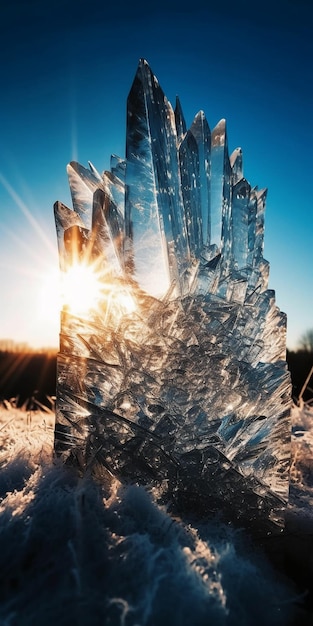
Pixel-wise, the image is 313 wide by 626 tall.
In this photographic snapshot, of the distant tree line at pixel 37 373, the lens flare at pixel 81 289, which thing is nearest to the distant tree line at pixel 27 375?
the distant tree line at pixel 37 373

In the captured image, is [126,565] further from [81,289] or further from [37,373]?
[37,373]

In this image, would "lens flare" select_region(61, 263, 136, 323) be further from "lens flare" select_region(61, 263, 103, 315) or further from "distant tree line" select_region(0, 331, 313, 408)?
"distant tree line" select_region(0, 331, 313, 408)

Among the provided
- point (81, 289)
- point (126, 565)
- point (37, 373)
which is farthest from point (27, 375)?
point (126, 565)

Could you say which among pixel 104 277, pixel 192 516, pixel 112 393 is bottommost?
pixel 192 516

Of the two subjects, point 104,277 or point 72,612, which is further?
point 104,277

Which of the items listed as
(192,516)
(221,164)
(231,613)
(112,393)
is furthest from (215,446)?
(221,164)

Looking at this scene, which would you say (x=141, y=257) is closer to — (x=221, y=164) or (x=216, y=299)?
(x=216, y=299)

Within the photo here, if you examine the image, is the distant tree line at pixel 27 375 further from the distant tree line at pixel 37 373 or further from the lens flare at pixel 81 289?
the lens flare at pixel 81 289
